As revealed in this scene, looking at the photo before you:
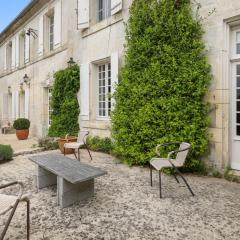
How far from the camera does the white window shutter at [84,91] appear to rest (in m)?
8.14

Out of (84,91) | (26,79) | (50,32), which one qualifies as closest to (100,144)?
(84,91)

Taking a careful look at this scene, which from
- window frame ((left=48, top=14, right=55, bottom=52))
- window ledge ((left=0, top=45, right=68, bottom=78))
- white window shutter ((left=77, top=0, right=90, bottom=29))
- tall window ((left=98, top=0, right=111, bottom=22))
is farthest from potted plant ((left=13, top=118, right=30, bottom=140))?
tall window ((left=98, top=0, right=111, bottom=22))

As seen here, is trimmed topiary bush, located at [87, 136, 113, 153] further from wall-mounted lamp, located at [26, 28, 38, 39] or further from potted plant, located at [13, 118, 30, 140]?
wall-mounted lamp, located at [26, 28, 38, 39]

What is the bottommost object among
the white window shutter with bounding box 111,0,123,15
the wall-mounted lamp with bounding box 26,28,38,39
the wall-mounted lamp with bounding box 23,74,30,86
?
the wall-mounted lamp with bounding box 23,74,30,86

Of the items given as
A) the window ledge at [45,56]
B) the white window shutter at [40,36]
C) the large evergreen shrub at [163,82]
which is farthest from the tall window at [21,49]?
the large evergreen shrub at [163,82]

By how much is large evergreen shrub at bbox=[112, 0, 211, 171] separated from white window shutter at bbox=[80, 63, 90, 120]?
2.43m

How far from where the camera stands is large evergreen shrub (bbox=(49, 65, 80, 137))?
344 inches

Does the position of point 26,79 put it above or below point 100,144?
above

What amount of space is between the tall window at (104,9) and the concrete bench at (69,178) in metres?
5.61

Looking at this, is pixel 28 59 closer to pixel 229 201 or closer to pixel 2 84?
pixel 2 84

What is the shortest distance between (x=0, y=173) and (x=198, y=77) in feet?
14.4

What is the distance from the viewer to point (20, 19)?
12930 millimetres

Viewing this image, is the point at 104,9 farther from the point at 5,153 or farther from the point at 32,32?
the point at 5,153

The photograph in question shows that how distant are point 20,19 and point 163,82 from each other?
1058 cm
